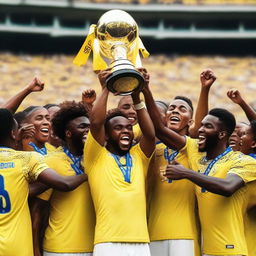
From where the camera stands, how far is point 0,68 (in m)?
23.6

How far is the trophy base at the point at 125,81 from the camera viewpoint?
6586 mm

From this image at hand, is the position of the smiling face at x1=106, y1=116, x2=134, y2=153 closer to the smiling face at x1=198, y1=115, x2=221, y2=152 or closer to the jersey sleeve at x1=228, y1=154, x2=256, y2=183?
the smiling face at x1=198, y1=115, x2=221, y2=152

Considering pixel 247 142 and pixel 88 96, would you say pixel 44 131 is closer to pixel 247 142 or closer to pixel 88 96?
pixel 88 96

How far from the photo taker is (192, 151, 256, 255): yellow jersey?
7043 millimetres

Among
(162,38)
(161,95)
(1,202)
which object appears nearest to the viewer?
(1,202)

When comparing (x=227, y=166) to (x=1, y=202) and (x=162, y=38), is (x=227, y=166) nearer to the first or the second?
(x=1, y=202)

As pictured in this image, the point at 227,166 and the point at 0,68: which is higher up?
the point at 0,68

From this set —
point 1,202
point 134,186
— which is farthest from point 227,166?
point 1,202

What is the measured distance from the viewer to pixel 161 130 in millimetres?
7289

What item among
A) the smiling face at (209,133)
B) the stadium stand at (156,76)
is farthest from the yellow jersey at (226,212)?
the stadium stand at (156,76)

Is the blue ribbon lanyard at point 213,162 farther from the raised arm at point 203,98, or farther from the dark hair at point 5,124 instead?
the dark hair at point 5,124

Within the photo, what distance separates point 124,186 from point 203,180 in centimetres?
59

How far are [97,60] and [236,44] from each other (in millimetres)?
17861

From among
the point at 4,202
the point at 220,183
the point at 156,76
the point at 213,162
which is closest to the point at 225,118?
the point at 213,162
